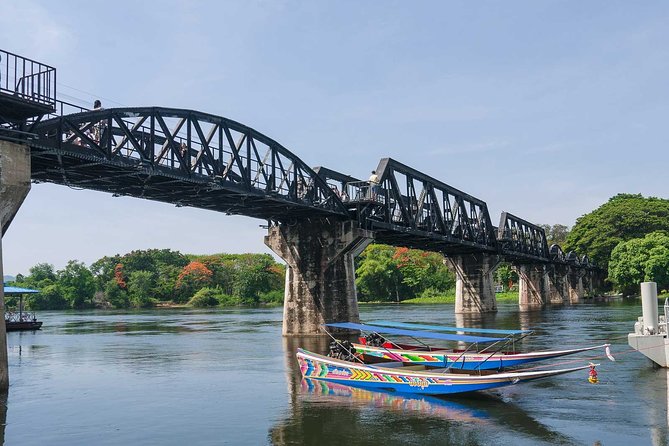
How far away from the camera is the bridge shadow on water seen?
757 inches

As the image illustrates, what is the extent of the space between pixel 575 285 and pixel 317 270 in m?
120

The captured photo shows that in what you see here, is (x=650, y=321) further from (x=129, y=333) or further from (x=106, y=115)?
(x=129, y=333)


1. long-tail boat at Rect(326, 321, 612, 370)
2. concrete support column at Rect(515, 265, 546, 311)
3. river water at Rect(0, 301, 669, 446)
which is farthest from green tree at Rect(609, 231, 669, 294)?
long-tail boat at Rect(326, 321, 612, 370)

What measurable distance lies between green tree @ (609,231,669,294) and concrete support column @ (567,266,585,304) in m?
25.9

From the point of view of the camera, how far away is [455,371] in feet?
88.4

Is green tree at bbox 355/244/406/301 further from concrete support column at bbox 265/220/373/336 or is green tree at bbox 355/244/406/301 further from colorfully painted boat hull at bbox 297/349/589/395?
colorfully painted boat hull at bbox 297/349/589/395

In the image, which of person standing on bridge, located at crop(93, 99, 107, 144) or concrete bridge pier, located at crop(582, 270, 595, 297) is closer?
person standing on bridge, located at crop(93, 99, 107, 144)

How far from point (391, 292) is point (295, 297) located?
12028 centimetres

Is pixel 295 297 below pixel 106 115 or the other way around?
below

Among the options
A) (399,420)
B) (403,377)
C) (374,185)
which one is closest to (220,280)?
(374,185)

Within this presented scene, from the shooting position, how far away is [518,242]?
115 meters

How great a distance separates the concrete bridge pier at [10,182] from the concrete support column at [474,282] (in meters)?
79.3

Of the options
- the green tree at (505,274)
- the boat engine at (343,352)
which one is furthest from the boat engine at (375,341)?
the green tree at (505,274)

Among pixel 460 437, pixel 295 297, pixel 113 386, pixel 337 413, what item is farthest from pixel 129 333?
pixel 460 437
